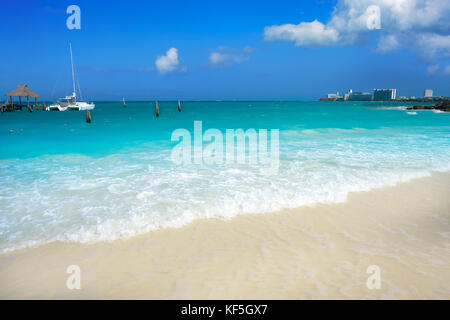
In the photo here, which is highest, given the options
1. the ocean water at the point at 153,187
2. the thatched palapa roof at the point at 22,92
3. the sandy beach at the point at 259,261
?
the thatched palapa roof at the point at 22,92

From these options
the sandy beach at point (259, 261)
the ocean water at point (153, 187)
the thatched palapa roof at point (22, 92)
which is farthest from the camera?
the thatched palapa roof at point (22, 92)

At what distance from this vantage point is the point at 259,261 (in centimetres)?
402

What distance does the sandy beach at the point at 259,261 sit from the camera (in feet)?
11.2

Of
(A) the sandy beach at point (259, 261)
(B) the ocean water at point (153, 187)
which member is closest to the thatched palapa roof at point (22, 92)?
(B) the ocean water at point (153, 187)

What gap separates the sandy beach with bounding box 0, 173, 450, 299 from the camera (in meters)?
3.41

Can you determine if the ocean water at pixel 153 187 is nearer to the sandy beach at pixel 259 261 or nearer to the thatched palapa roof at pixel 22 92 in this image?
the sandy beach at pixel 259 261

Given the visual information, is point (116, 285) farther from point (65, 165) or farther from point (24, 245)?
point (65, 165)

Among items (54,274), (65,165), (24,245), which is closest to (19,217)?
(24,245)

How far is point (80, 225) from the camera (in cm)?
527

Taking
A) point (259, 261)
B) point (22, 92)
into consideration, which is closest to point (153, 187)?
point (259, 261)

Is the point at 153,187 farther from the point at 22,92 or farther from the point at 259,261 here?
the point at 22,92

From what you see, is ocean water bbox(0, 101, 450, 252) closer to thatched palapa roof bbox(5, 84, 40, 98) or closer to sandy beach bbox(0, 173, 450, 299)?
sandy beach bbox(0, 173, 450, 299)

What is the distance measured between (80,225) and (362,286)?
4.98m

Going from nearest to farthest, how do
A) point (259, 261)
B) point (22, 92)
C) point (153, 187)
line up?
1. point (259, 261)
2. point (153, 187)
3. point (22, 92)
